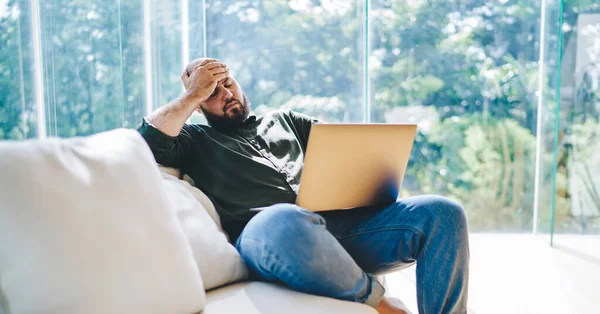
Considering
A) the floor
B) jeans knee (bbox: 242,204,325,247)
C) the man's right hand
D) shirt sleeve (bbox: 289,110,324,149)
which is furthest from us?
the floor

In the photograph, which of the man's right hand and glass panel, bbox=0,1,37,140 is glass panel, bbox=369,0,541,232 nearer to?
the man's right hand

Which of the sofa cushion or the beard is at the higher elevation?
the beard

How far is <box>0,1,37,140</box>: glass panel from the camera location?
6.20 feet

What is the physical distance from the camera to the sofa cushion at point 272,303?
3.58 feet

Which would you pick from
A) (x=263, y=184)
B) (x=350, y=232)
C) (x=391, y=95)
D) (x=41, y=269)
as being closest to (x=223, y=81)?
(x=263, y=184)

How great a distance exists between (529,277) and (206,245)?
182 centimetres

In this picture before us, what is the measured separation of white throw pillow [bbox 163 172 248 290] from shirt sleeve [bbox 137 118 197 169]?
0.55ft

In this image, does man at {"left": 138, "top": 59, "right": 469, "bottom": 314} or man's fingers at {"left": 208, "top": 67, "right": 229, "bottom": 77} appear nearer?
man at {"left": 138, "top": 59, "right": 469, "bottom": 314}

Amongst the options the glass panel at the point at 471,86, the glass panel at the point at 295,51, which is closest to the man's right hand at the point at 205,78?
the glass panel at the point at 295,51

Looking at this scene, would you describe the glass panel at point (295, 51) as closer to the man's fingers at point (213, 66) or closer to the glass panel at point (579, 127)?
the glass panel at point (579, 127)

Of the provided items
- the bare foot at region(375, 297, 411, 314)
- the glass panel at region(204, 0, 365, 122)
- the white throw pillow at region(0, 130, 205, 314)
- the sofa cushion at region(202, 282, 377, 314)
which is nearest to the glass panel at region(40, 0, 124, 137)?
the glass panel at region(204, 0, 365, 122)

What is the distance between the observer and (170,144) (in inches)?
62.6

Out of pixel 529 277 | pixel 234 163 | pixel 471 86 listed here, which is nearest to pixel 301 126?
pixel 234 163

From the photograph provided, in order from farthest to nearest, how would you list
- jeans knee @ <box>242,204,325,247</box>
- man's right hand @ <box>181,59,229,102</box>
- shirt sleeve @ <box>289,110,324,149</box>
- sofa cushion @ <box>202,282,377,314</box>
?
shirt sleeve @ <box>289,110,324,149</box>
man's right hand @ <box>181,59,229,102</box>
jeans knee @ <box>242,204,325,247</box>
sofa cushion @ <box>202,282,377,314</box>
